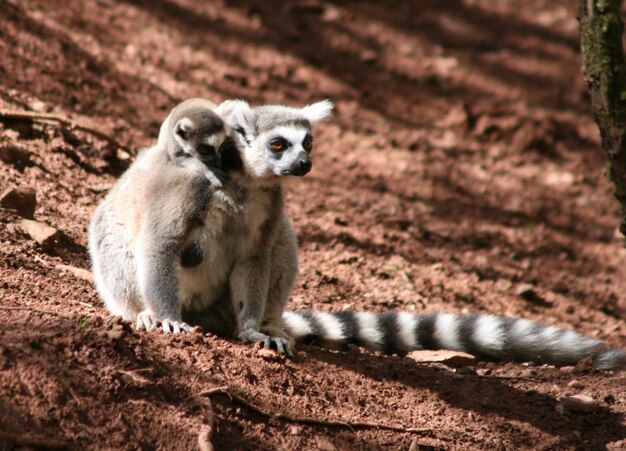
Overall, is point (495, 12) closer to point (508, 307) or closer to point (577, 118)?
point (577, 118)

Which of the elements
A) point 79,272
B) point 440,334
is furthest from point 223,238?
point 440,334

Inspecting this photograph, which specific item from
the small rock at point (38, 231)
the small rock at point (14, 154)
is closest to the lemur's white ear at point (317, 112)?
the small rock at point (38, 231)

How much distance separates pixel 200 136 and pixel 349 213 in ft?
13.3

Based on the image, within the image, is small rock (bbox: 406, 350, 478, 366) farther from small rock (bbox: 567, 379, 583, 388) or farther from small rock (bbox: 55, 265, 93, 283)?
small rock (bbox: 55, 265, 93, 283)

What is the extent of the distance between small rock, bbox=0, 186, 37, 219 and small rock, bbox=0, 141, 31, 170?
930 mm

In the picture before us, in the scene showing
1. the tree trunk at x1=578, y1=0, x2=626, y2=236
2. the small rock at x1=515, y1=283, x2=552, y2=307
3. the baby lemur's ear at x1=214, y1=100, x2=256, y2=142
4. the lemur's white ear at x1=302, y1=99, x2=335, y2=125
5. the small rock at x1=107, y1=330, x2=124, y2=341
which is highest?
the tree trunk at x1=578, y1=0, x2=626, y2=236

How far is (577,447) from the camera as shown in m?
5.72

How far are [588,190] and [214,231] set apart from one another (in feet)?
24.0

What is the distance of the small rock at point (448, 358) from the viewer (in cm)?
706

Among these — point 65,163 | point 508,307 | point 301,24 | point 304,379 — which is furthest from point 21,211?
point 301,24

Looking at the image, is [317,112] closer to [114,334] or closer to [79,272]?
[79,272]

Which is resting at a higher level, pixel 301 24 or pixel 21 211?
pixel 301 24

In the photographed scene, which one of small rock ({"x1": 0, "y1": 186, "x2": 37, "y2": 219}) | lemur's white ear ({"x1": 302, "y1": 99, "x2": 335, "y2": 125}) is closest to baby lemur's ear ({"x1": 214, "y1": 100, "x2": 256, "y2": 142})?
lemur's white ear ({"x1": 302, "y1": 99, "x2": 335, "y2": 125})

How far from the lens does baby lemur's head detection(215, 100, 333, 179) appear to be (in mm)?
6570
